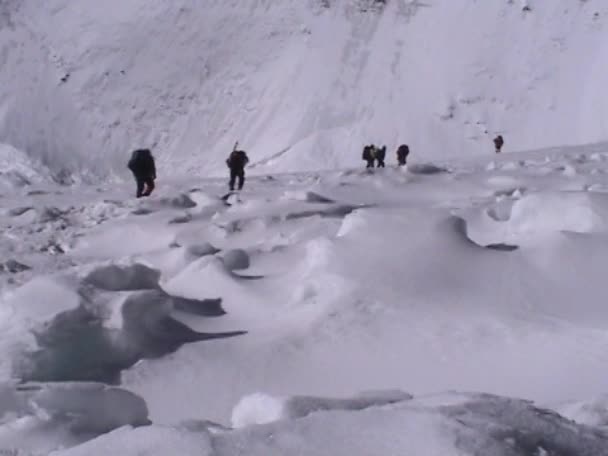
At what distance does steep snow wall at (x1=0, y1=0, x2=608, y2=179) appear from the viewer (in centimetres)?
3425

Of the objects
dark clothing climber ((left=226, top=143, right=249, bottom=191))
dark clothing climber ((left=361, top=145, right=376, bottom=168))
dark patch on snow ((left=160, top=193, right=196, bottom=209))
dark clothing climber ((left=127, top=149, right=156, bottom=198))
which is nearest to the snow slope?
dark patch on snow ((left=160, top=193, right=196, bottom=209))

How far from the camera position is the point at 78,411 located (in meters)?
4.06

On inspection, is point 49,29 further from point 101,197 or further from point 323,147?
point 101,197

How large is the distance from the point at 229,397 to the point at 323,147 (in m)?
28.8

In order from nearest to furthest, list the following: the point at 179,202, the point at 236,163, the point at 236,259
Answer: the point at 236,259 → the point at 179,202 → the point at 236,163

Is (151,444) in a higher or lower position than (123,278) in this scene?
higher

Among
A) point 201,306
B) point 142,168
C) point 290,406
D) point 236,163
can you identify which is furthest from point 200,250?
point 236,163

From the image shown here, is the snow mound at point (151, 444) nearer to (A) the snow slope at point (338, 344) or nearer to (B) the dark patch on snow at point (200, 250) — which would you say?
(A) the snow slope at point (338, 344)

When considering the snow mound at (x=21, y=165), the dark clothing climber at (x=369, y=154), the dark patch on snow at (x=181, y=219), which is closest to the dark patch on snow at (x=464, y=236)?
the dark patch on snow at (x=181, y=219)

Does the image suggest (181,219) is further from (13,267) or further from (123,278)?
(123,278)

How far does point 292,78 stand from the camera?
37938 mm

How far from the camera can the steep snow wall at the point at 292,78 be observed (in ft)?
112

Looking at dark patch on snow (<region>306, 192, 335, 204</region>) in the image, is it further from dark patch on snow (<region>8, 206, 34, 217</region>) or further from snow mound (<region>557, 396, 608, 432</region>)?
snow mound (<region>557, 396, 608, 432</region>)

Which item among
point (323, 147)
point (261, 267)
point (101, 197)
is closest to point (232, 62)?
point (323, 147)
